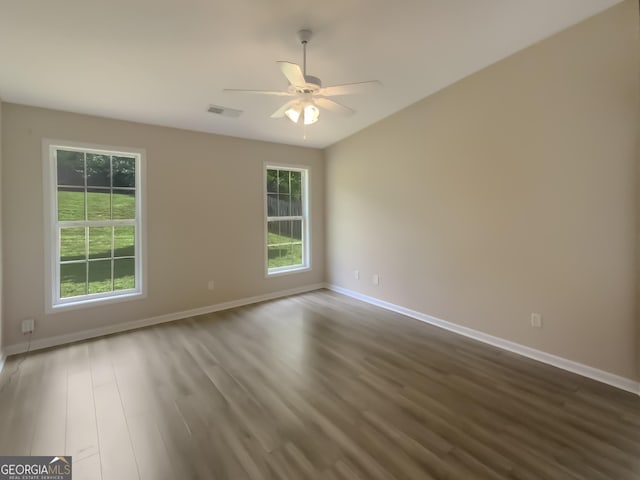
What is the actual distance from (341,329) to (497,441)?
2.00 m

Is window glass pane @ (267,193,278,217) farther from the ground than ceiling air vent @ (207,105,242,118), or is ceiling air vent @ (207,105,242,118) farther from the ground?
ceiling air vent @ (207,105,242,118)

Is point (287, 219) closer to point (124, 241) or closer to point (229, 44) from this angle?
point (124, 241)

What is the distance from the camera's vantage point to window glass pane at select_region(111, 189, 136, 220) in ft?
12.0

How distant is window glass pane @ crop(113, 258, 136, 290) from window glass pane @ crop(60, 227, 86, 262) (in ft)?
1.15

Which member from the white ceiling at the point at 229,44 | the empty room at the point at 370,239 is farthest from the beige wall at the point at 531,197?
the white ceiling at the point at 229,44

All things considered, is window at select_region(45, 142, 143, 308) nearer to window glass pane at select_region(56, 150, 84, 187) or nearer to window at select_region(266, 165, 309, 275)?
window glass pane at select_region(56, 150, 84, 187)

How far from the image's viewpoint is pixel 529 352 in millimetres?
2941

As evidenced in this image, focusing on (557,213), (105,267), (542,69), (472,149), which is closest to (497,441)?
(557,213)

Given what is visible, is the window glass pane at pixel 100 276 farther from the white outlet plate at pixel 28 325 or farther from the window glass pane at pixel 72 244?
the white outlet plate at pixel 28 325

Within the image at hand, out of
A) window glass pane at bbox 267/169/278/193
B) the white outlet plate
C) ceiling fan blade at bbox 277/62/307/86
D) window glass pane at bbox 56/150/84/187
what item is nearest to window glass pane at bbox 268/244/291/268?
window glass pane at bbox 267/169/278/193

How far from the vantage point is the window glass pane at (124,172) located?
12.0 feet

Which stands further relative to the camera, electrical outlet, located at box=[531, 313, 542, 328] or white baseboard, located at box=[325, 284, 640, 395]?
electrical outlet, located at box=[531, 313, 542, 328]

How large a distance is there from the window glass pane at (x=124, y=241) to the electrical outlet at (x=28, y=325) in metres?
0.98

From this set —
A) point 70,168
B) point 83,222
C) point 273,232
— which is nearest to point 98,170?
point 70,168
